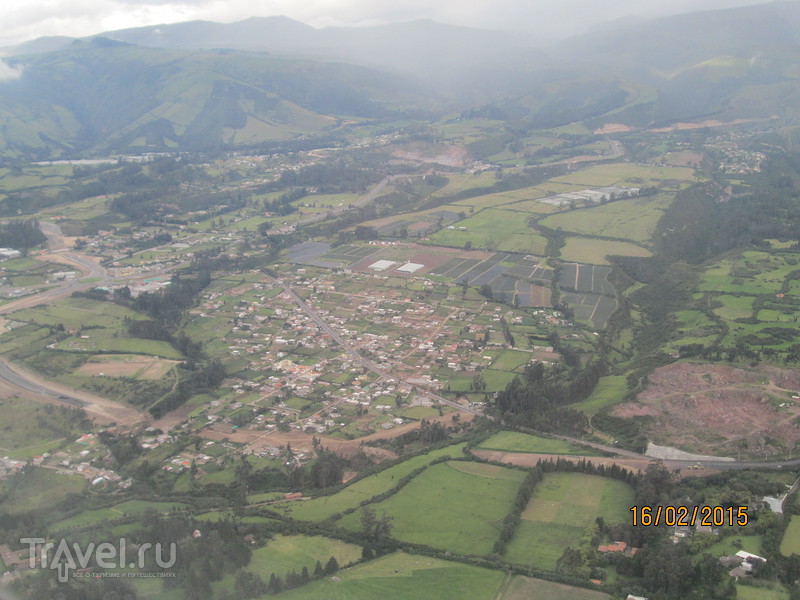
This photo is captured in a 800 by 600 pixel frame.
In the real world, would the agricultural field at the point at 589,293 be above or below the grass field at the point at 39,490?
above

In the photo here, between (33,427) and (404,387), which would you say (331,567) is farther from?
(33,427)

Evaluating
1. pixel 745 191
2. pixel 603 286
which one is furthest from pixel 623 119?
pixel 603 286

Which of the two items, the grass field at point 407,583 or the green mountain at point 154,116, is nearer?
the grass field at point 407,583

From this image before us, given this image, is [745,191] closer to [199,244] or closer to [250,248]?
[250,248]

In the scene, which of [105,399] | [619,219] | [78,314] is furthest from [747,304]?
[78,314]

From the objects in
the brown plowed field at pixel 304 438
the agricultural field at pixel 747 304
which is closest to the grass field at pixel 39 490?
the brown plowed field at pixel 304 438

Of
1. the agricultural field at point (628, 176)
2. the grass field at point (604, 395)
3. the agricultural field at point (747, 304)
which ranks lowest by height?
the grass field at point (604, 395)

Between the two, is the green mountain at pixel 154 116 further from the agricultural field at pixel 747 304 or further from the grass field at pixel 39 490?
the grass field at pixel 39 490
